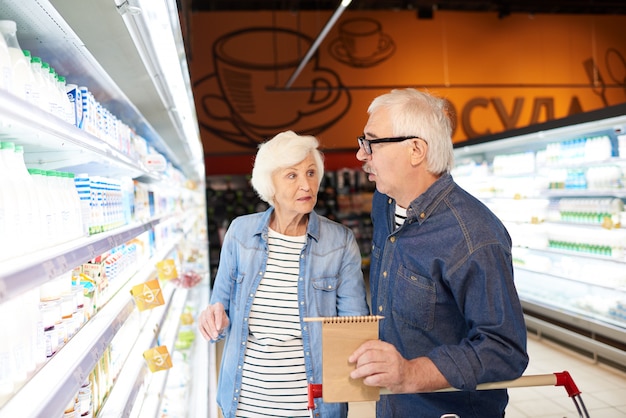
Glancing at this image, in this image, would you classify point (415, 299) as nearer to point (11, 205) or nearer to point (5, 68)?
point (11, 205)

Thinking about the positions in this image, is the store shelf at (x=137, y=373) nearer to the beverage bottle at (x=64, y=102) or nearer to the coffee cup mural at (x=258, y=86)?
the beverage bottle at (x=64, y=102)

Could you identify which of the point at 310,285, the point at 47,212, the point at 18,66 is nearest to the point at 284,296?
the point at 310,285

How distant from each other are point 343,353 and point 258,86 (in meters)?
10.3

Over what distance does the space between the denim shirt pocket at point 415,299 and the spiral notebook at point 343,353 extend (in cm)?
33

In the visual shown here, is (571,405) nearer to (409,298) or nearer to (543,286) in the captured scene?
(543,286)

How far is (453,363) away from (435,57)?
11086 millimetres

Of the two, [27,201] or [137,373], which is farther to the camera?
[137,373]

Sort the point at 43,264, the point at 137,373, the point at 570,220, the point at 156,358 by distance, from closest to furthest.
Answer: the point at 43,264, the point at 137,373, the point at 156,358, the point at 570,220

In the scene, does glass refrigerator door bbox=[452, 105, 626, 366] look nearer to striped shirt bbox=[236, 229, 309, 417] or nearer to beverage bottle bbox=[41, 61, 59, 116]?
striped shirt bbox=[236, 229, 309, 417]

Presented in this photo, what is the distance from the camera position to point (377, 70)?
37.5ft

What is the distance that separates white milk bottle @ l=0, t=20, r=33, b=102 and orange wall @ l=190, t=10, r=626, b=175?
9.34m

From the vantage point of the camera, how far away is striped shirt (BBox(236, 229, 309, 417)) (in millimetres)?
2076

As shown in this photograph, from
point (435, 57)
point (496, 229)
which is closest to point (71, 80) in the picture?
point (496, 229)

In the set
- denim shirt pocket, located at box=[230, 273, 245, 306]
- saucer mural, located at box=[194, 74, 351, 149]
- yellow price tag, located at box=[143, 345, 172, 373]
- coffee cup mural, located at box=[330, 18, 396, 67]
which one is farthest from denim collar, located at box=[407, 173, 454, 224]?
coffee cup mural, located at box=[330, 18, 396, 67]
